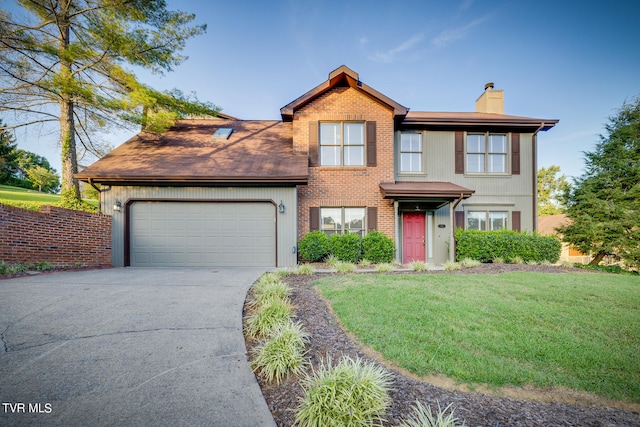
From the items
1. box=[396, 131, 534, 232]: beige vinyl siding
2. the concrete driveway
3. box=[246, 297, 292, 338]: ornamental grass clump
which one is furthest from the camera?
box=[396, 131, 534, 232]: beige vinyl siding

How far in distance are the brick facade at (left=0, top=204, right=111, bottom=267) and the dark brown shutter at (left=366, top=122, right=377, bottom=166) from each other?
354 inches

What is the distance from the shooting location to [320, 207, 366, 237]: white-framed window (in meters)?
9.90

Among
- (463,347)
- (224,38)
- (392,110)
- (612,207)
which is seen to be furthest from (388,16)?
(463,347)

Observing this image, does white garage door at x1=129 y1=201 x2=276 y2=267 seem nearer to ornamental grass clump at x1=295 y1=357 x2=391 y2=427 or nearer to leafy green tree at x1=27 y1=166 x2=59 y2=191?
ornamental grass clump at x1=295 y1=357 x2=391 y2=427

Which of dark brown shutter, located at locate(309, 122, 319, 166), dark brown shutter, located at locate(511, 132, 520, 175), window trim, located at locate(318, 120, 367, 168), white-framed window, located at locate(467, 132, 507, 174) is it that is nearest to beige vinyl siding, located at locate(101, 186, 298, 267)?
dark brown shutter, located at locate(309, 122, 319, 166)

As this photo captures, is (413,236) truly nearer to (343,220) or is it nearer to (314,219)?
(343,220)

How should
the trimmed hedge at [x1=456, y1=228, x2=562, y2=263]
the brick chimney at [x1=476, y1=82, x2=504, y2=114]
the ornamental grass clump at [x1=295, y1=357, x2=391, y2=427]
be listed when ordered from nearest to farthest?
the ornamental grass clump at [x1=295, y1=357, x2=391, y2=427], the trimmed hedge at [x1=456, y1=228, x2=562, y2=263], the brick chimney at [x1=476, y1=82, x2=504, y2=114]

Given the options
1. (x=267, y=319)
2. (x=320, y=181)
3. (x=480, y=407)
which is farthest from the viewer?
(x=320, y=181)

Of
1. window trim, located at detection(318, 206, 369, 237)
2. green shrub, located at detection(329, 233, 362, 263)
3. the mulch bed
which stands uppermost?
window trim, located at detection(318, 206, 369, 237)

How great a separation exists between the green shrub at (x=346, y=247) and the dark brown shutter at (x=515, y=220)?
21.8ft

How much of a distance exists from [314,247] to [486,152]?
8066 millimetres

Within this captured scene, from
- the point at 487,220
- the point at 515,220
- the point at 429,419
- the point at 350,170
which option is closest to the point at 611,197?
the point at 515,220

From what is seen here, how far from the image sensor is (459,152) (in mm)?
10742

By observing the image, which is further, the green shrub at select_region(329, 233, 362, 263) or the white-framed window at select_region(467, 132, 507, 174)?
the white-framed window at select_region(467, 132, 507, 174)
